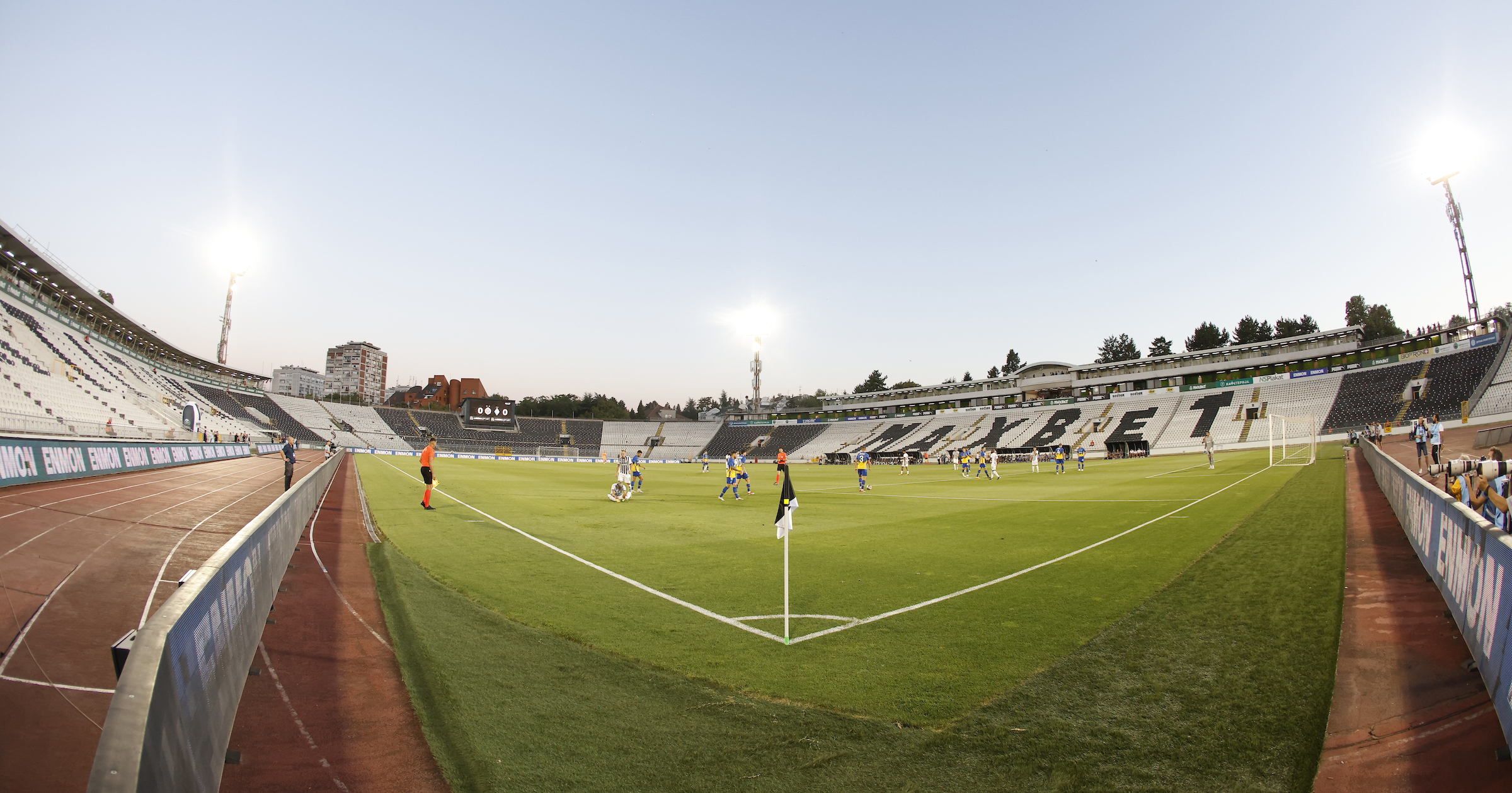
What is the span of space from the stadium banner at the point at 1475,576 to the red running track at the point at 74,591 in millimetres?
8818

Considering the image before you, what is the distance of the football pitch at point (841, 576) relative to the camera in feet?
18.1

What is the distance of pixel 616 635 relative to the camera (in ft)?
21.2

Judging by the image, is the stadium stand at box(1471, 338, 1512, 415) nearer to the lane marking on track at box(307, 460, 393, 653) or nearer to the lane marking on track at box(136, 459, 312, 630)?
the lane marking on track at box(307, 460, 393, 653)

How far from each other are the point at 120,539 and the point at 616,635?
9.15m

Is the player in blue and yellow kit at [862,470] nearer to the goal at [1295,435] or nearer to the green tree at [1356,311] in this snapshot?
the goal at [1295,435]

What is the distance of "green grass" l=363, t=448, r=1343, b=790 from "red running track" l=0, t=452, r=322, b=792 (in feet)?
6.68

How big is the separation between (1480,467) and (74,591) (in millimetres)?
14310

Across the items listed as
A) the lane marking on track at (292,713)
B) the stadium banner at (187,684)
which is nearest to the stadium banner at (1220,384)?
the lane marking on track at (292,713)

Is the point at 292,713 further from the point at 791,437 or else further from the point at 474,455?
the point at 791,437

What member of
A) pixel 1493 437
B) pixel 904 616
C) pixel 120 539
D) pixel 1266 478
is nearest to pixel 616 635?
pixel 904 616

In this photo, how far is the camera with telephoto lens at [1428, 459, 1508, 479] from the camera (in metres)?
5.24

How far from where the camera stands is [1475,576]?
16.9ft

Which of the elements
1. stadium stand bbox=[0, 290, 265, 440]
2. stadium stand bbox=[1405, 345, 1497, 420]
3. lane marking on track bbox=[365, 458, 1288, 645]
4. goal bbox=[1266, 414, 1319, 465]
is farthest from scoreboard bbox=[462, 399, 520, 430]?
stadium stand bbox=[1405, 345, 1497, 420]

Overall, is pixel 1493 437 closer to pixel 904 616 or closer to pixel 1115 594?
pixel 1115 594
